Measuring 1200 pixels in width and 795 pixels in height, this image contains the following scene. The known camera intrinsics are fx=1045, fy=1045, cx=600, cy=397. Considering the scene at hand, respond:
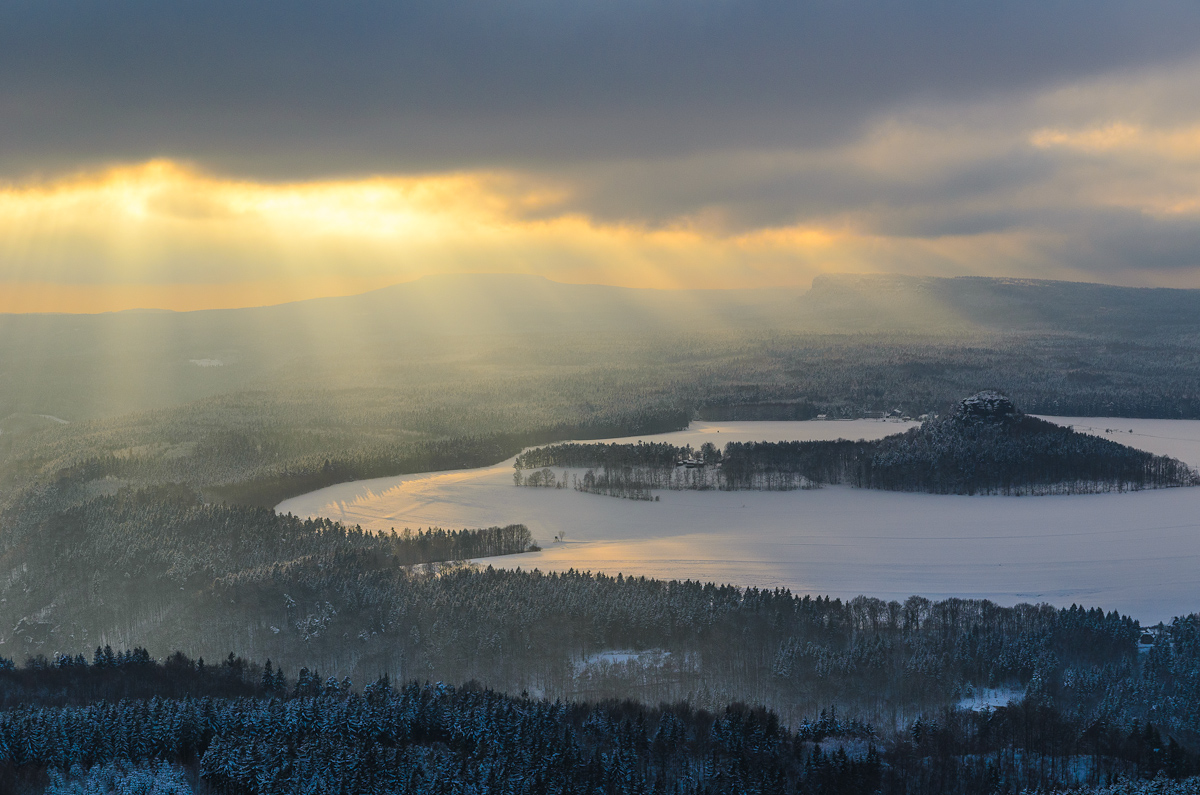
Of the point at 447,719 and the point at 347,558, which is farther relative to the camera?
the point at 347,558

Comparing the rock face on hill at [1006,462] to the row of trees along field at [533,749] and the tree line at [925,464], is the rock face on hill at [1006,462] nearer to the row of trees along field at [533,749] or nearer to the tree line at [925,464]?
the tree line at [925,464]

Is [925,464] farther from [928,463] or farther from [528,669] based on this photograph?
[528,669]

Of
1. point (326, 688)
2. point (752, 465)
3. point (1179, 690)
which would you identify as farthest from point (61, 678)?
point (752, 465)

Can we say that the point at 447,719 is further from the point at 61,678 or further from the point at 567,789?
the point at 61,678

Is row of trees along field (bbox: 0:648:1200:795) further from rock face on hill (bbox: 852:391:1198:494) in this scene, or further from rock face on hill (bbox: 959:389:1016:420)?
rock face on hill (bbox: 959:389:1016:420)

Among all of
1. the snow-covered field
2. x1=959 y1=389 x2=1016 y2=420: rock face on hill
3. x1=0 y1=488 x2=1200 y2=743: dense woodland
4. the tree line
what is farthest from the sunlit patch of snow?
x1=959 y1=389 x2=1016 y2=420: rock face on hill

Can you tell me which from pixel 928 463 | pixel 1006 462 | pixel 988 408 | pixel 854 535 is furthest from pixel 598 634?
pixel 988 408
